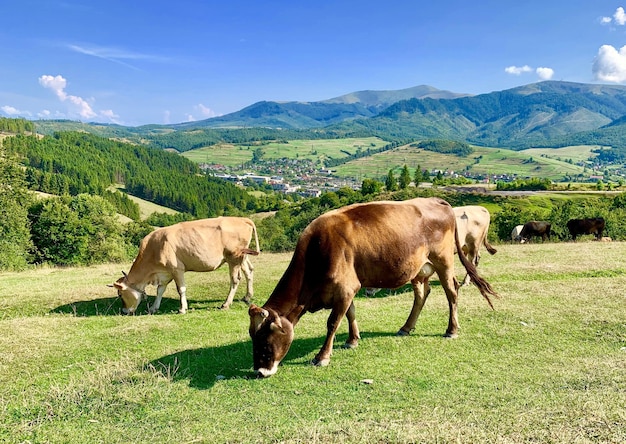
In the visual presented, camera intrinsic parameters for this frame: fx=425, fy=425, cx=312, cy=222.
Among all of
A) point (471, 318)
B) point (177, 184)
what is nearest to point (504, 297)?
point (471, 318)

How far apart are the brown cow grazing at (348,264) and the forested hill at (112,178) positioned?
130m

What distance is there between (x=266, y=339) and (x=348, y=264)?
1.98m

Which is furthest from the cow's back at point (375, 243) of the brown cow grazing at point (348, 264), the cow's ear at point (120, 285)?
the cow's ear at point (120, 285)

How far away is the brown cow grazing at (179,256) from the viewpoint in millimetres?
12523

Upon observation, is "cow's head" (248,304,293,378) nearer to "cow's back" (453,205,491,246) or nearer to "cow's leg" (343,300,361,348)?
"cow's leg" (343,300,361,348)

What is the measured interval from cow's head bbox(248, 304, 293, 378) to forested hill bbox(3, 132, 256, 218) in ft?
432

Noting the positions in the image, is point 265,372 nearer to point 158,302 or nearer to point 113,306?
point 158,302

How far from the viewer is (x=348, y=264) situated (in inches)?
307

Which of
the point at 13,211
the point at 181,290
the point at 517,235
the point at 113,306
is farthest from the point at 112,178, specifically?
the point at 181,290

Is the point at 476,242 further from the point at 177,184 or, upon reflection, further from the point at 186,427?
the point at 177,184

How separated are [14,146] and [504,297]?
17593cm

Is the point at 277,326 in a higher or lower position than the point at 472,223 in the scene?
lower

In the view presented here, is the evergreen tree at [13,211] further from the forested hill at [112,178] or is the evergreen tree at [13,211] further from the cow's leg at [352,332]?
the forested hill at [112,178]

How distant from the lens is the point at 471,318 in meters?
10.4
